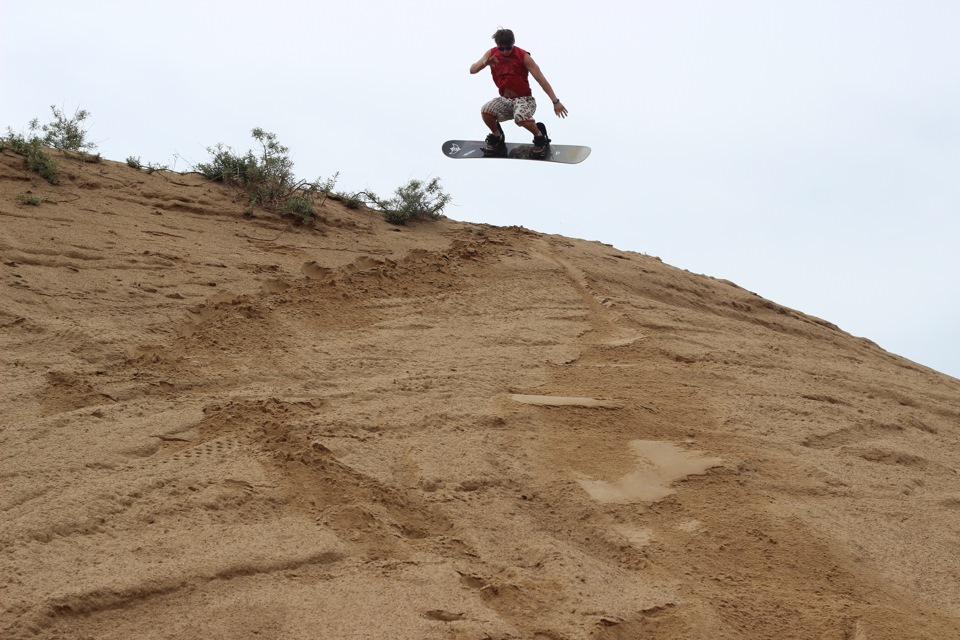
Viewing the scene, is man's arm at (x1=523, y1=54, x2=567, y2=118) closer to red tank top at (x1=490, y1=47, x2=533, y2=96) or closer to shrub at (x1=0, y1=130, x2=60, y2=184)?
red tank top at (x1=490, y1=47, x2=533, y2=96)

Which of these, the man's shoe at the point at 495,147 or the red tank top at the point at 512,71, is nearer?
the red tank top at the point at 512,71

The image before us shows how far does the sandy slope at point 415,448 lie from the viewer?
3.78 m

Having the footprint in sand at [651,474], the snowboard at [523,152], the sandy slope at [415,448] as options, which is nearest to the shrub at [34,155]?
the sandy slope at [415,448]

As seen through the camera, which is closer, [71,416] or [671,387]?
[71,416]

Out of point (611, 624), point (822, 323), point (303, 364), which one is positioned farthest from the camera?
point (822, 323)

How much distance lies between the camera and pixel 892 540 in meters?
5.00

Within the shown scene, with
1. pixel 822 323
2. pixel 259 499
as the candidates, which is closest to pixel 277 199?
pixel 259 499

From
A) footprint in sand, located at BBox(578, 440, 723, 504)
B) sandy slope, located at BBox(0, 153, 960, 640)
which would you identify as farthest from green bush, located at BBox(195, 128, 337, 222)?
footprint in sand, located at BBox(578, 440, 723, 504)

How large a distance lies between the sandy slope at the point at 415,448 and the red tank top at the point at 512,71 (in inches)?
55.4

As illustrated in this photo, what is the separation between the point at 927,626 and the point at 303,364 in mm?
3516

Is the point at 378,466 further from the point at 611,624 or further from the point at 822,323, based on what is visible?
the point at 822,323

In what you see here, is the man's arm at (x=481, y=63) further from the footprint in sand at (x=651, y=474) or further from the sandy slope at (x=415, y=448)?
the footprint in sand at (x=651, y=474)

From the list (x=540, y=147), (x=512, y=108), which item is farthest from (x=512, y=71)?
(x=540, y=147)

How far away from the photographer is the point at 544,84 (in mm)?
8227
